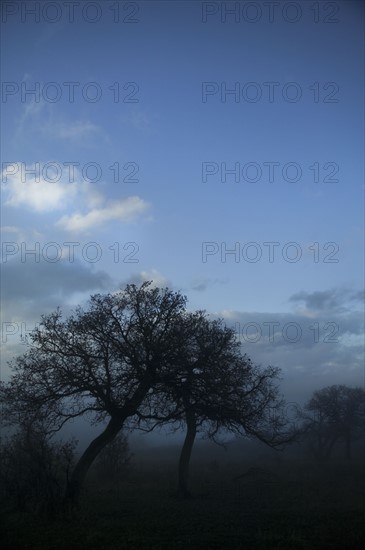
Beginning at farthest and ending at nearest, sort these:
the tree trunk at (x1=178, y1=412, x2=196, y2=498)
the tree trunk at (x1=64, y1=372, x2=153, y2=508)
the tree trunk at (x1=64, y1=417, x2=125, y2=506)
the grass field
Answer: the tree trunk at (x1=178, y1=412, x2=196, y2=498)
the tree trunk at (x1=64, y1=372, x2=153, y2=508)
the tree trunk at (x1=64, y1=417, x2=125, y2=506)
the grass field

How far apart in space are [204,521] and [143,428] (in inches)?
289

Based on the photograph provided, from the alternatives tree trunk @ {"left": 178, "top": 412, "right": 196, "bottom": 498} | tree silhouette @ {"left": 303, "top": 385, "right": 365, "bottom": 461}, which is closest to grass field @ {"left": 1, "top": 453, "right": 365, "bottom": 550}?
tree trunk @ {"left": 178, "top": 412, "right": 196, "bottom": 498}

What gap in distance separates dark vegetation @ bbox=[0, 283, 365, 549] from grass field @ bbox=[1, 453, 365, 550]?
0.22 ft

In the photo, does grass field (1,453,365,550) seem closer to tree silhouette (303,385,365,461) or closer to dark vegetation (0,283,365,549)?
dark vegetation (0,283,365,549)

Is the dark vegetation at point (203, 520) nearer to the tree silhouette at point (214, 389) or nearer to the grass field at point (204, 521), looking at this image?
the grass field at point (204, 521)

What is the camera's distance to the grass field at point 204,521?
1232cm

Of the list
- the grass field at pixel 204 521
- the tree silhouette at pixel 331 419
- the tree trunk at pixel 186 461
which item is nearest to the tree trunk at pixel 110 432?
the grass field at pixel 204 521

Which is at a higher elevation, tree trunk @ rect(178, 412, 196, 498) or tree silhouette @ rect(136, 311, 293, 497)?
tree silhouette @ rect(136, 311, 293, 497)

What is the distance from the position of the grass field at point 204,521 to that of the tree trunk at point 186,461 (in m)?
0.72

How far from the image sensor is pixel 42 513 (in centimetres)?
1498

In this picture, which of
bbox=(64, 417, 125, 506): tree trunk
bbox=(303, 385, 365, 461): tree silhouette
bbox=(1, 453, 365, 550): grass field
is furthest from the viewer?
bbox=(303, 385, 365, 461): tree silhouette

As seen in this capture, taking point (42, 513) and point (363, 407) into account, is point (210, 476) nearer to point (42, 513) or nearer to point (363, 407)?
point (42, 513)

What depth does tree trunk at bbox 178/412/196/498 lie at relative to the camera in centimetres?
2322

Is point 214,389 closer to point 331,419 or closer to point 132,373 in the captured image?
point 132,373
